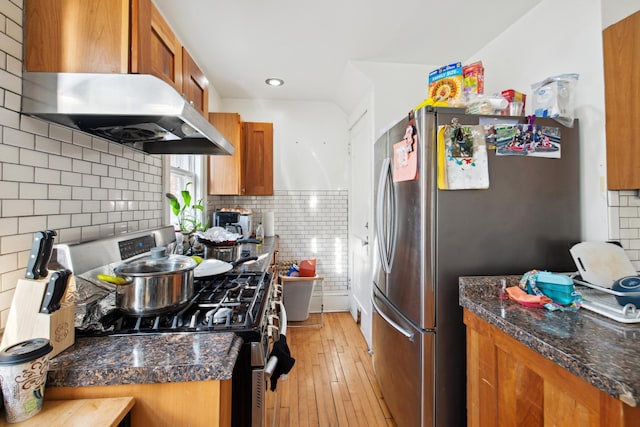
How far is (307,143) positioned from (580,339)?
2955 mm

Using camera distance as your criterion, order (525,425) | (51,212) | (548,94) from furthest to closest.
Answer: (548,94), (51,212), (525,425)

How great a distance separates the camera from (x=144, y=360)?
68 cm

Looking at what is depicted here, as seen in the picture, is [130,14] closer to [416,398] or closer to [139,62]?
[139,62]

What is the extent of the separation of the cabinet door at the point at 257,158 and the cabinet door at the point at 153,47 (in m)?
1.53

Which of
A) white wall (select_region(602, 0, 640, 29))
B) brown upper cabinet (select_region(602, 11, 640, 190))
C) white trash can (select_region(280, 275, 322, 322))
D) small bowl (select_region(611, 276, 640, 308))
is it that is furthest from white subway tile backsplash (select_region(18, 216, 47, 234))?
white wall (select_region(602, 0, 640, 29))

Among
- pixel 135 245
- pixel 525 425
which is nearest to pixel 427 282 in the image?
pixel 525 425

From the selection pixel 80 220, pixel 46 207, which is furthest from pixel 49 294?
pixel 80 220

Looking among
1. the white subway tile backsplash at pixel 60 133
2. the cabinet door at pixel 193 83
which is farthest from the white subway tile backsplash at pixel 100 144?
the cabinet door at pixel 193 83

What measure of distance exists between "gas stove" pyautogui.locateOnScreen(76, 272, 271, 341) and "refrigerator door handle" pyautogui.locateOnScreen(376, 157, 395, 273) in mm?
778

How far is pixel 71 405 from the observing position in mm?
623

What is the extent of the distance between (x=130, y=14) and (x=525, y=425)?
1.83 m

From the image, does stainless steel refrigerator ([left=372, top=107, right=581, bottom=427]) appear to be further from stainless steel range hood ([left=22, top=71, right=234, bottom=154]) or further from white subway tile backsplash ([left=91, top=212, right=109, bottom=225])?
white subway tile backsplash ([left=91, top=212, right=109, bottom=225])

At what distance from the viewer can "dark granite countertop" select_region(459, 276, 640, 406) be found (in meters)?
0.58

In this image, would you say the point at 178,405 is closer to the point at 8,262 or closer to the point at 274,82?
the point at 8,262
